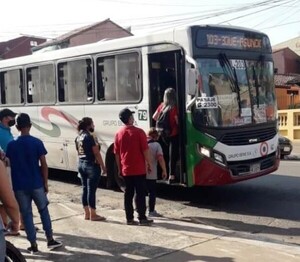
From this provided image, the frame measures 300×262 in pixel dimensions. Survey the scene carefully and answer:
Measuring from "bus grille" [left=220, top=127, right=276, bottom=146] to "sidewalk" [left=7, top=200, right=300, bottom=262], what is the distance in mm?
1729

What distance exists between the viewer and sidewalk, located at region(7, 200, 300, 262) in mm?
5785

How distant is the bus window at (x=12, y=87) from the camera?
1265cm

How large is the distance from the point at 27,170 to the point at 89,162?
1564mm

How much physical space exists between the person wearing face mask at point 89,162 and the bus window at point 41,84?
14.3 feet

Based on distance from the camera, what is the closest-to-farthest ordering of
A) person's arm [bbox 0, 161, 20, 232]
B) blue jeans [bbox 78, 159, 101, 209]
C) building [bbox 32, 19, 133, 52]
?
person's arm [bbox 0, 161, 20, 232]
blue jeans [bbox 78, 159, 101, 209]
building [bbox 32, 19, 133, 52]

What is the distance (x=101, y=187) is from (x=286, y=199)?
407cm

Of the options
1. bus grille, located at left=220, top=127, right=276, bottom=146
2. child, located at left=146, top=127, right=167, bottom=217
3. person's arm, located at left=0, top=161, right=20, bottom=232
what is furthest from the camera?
bus grille, located at left=220, top=127, right=276, bottom=146

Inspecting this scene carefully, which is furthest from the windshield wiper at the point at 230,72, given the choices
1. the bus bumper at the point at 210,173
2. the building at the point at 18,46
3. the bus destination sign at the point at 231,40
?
the building at the point at 18,46

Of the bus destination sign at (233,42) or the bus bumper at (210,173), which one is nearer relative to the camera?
the bus bumper at (210,173)

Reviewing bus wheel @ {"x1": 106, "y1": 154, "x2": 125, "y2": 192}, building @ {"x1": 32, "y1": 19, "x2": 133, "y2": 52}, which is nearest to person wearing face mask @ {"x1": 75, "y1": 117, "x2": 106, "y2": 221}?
bus wheel @ {"x1": 106, "y1": 154, "x2": 125, "y2": 192}

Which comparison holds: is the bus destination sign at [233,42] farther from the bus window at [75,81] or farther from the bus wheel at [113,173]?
the bus wheel at [113,173]

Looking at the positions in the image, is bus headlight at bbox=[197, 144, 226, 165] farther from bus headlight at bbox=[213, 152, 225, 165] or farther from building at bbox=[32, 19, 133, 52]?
building at bbox=[32, 19, 133, 52]

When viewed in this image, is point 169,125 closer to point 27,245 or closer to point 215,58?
point 215,58

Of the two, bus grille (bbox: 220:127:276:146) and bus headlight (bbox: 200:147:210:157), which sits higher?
bus grille (bbox: 220:127:276:146)
